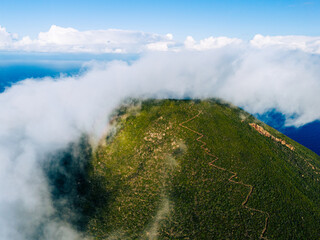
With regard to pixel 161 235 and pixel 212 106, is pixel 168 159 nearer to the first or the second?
pixel 161 235

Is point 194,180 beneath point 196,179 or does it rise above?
beneath

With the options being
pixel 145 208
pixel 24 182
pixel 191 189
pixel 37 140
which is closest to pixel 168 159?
pixel 191 189

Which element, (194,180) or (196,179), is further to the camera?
(196,179)

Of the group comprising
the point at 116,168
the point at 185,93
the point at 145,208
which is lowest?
the point at 145,208
